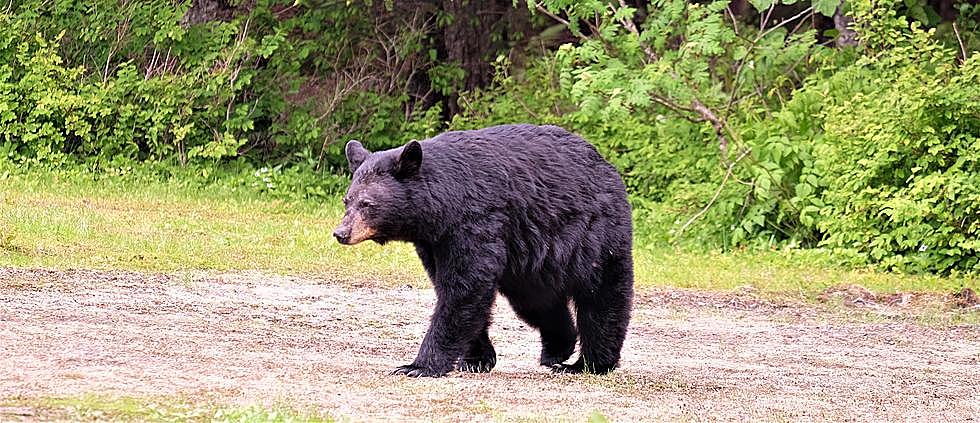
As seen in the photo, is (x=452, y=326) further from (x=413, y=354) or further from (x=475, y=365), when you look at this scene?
(x=413, y=354)

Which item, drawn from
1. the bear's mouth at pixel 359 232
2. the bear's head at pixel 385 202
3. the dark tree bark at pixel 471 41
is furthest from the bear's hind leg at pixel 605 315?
the dark tree bark at pixel 471 41

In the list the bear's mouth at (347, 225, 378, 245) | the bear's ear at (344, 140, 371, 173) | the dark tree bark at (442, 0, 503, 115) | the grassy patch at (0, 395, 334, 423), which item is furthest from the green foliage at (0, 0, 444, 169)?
the grassy patch at (0, 395, 334, 423)

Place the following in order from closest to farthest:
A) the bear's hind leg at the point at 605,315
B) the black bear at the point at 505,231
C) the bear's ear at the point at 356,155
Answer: the black bear at the point at 505,231, the bear's ear at the point at 356,155, the bear's hind leg at the point at 605,315

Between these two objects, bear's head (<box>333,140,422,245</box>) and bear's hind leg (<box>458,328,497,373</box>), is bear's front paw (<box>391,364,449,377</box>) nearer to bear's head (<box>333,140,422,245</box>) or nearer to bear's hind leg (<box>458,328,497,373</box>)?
bear's hind leg (<box>458,328,497,373</box>)

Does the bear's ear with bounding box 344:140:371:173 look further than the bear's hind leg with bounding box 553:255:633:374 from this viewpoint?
No

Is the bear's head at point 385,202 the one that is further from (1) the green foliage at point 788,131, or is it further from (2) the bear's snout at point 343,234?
(1) the green foliage at point 788,131

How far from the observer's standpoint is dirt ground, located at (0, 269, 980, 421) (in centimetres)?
728

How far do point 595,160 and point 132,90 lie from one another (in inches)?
580

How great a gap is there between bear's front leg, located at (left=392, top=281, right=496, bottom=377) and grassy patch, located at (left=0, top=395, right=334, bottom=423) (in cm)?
142

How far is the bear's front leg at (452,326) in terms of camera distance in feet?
25.9

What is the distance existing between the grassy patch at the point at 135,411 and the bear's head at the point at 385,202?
140cm

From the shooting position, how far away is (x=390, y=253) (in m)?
16.0

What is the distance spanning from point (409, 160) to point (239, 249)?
814 cm

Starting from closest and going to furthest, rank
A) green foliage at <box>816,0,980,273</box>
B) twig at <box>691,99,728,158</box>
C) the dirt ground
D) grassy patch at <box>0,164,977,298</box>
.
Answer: the dirt ground, grassy patch at <box>0,164,977,298</box>, green foliage at <box>816,0,980,273</box>, twig at <box>691,99,728,158</box>
